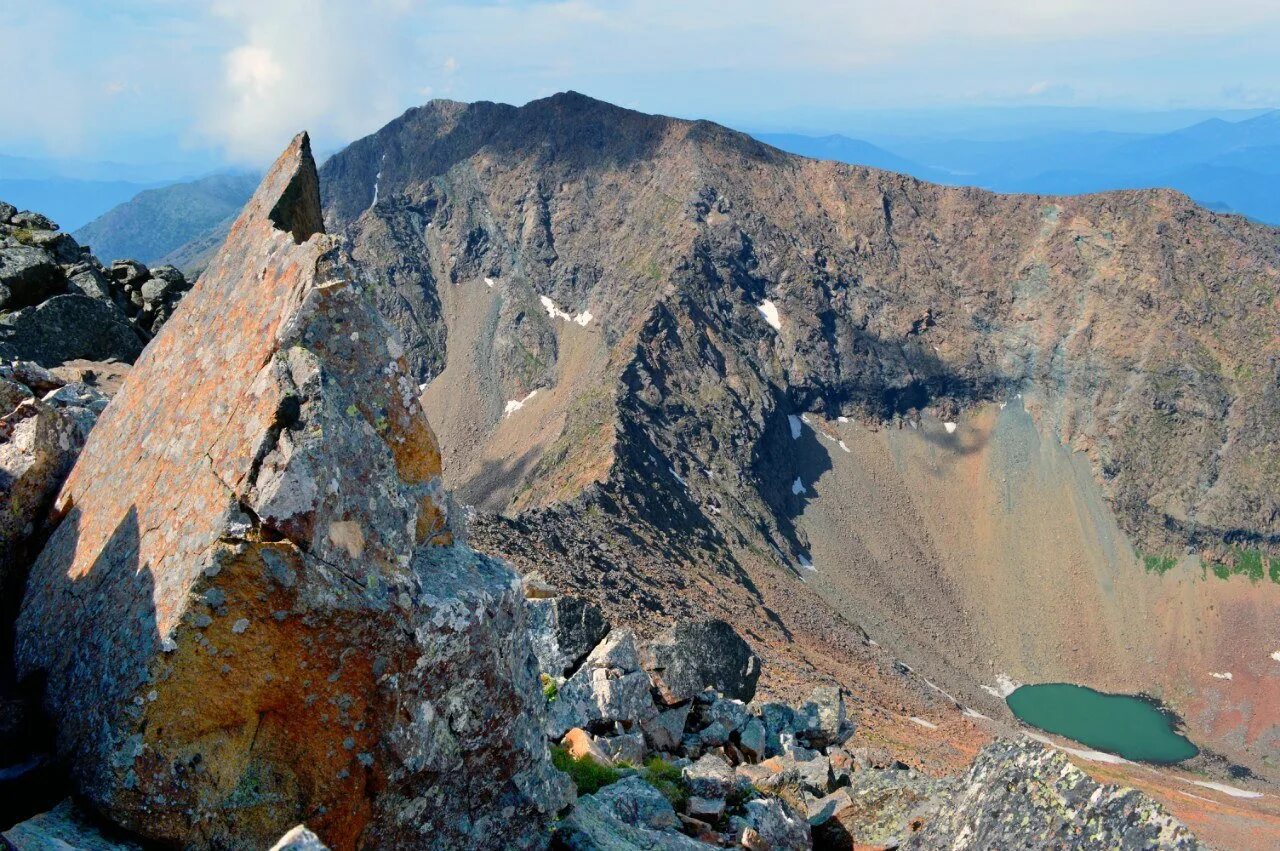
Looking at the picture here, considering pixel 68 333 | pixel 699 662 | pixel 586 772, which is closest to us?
pixel 586 772

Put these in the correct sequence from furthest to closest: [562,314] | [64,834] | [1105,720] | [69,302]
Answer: [562,314] < [1105,720] < [69,302] < [64,834]

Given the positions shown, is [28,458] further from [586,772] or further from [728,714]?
[728,714]

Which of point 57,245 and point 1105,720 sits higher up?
point 57,245

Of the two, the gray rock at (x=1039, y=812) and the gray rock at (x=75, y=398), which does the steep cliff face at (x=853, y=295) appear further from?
the gray rock at (x=1039, y=812)

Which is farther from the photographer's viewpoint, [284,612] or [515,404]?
[515,404]

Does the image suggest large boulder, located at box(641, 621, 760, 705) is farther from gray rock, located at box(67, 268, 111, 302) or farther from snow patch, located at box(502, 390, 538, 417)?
snow patch, located at box(502, 390, 538, 417)

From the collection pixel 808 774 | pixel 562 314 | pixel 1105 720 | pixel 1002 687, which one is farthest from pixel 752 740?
pixel 562 314

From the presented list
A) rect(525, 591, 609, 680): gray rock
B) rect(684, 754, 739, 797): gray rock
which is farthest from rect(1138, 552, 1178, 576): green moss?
rect(684, 754, 739, 797): gray rock

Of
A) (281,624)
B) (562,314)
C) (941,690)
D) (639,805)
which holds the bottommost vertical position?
(941,690)
